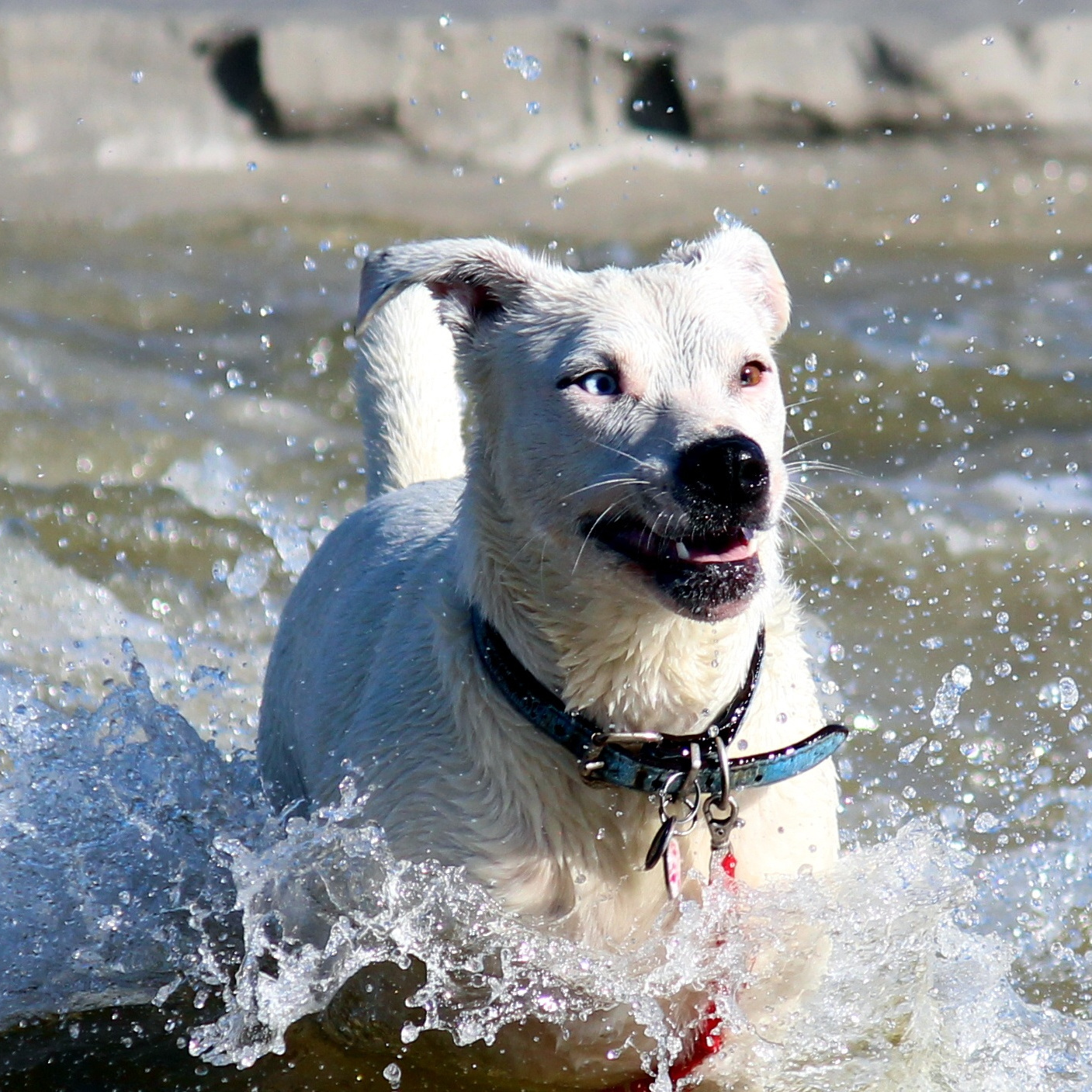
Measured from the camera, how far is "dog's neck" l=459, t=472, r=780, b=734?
9.20 ft

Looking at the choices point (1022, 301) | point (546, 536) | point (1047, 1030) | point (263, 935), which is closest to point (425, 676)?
point (546, 536)

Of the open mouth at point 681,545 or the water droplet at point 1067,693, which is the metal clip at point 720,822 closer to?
the open mouth at point 681,545

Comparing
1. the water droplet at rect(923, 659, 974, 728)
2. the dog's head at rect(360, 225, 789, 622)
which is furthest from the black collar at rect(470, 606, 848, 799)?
the water droplet at rect(923, 659, 974, 728)

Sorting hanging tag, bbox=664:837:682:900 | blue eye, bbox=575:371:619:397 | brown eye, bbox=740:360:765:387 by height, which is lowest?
hanging tag, bbox=664:837:682:900

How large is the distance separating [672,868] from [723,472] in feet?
2.65

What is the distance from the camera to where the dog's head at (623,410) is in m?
2.59

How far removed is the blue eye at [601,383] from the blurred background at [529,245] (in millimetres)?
1361

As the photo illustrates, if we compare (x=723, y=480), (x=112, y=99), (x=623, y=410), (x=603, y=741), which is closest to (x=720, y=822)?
(x=603, y=741)

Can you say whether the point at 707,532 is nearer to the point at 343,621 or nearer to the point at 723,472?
the point at 723,472

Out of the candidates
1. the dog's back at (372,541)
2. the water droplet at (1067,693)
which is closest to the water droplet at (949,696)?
the water droplet at (1067,693)

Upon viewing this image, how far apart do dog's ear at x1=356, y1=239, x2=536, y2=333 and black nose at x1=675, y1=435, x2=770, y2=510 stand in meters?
0.70

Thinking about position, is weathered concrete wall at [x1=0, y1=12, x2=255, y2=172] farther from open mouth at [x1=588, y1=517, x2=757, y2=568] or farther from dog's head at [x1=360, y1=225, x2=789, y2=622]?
open mouth at [x1=588, y1=517, x2=757, y2=568]

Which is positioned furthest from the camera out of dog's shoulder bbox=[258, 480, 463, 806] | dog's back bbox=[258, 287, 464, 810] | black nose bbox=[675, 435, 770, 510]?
dog's back bbox=[258, 287, 464, 810]

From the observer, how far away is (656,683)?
2.84 meters
